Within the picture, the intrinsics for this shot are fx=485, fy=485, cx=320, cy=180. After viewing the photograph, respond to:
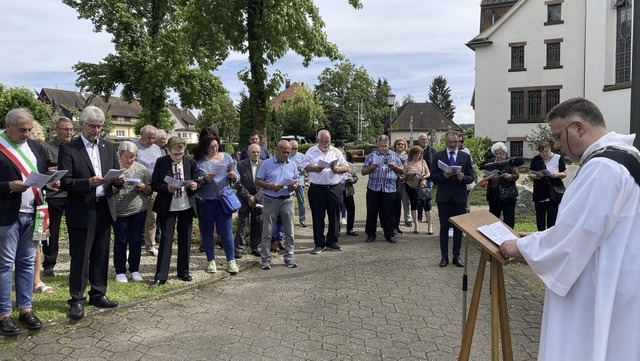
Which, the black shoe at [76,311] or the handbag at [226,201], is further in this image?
the handbag at [226,201]

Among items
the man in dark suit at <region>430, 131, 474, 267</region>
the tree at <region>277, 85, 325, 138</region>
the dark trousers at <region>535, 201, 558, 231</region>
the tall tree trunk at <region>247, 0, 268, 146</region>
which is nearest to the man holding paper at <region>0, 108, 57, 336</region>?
the man in dark suit at <region>430, 131, 474, 267</region>

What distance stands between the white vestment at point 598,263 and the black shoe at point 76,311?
4593 mm

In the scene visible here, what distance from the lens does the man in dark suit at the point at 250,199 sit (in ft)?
26.9

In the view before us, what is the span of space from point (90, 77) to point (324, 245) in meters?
25.5

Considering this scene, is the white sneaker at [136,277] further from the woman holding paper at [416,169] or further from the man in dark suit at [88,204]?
the woman holding paper at [416,169]

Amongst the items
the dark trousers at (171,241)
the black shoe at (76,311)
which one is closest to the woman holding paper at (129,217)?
the dark trousers at (171,241)

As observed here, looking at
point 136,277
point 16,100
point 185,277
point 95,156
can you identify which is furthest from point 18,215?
point 16,100

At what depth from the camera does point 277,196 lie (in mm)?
7695

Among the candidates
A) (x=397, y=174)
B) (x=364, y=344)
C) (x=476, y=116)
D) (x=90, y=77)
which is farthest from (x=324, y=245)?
(x=476, y=116)

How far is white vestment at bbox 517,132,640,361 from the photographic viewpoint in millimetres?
2760

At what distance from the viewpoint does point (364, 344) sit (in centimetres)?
471

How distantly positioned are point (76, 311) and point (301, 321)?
2.42 m

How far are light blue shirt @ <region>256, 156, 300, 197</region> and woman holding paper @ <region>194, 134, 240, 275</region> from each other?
534 mm

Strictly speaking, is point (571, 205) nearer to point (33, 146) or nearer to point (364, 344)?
point (364, 344)
